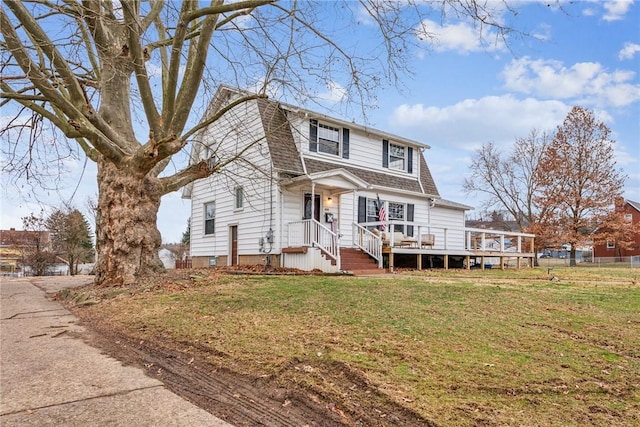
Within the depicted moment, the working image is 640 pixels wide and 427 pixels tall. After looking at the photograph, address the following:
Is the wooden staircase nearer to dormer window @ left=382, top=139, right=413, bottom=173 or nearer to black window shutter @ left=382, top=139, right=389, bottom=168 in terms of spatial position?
black window shutter @ left=382, top=139, right=389, bottom=168

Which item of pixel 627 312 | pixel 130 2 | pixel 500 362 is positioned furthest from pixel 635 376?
pixel 130 2

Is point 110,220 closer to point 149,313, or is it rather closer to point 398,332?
point 149,313

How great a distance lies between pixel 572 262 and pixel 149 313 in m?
30.5

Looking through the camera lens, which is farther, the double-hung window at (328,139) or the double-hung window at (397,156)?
the double-hung window at (397,156)

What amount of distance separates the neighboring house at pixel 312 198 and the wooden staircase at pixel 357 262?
51 mm

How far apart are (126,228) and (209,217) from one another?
884 centimetres

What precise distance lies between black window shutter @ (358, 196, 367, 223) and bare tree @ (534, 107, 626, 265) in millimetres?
17740

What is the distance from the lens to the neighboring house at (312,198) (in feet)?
42.0

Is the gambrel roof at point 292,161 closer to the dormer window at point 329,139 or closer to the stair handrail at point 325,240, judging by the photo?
the dormer window at point 329,139

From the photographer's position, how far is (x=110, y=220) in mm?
8430

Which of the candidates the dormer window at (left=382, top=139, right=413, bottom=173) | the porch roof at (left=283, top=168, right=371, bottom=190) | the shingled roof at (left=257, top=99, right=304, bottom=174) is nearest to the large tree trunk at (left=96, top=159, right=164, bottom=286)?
the porch roof at (left=283, top=168, right=371, bottom=190)

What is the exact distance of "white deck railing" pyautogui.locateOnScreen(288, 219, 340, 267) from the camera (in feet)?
38.9

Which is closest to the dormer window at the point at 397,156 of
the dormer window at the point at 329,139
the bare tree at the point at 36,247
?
the dormer window at the point at 329,139

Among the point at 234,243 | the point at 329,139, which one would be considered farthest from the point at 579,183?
the point at 234,243
